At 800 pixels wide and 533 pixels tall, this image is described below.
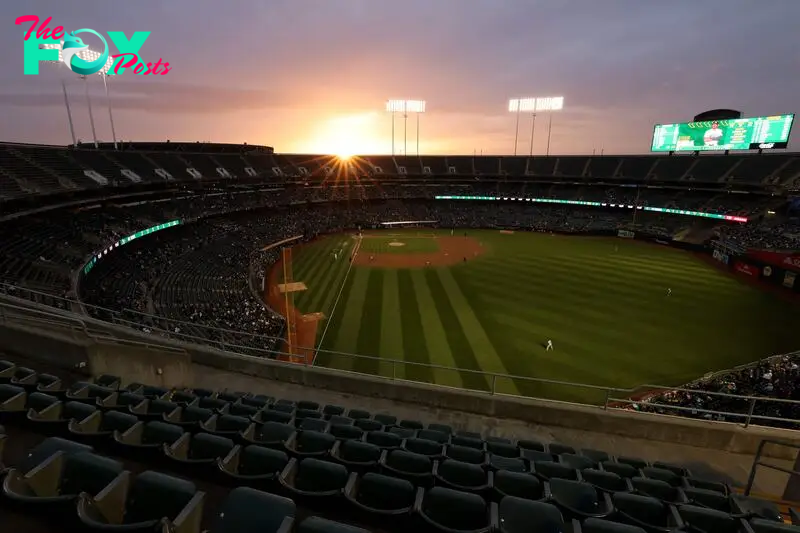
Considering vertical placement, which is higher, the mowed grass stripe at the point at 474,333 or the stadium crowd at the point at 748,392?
the stadium crowd at the point at 748,392

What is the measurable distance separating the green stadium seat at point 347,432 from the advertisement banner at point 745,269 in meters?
45.3

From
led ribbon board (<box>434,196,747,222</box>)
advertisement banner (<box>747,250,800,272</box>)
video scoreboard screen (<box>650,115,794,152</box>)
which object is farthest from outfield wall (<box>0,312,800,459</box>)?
video scoreboard screen (<box>650,115,794,152</box>)

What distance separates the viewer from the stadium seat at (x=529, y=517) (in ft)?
14.9

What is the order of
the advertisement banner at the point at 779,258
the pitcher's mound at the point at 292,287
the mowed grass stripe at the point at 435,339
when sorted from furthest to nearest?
the pitcher's mound at the point at 292,287 → the advertisement banner at the point at 779,258 → the mowed grass stripe at the point at 435,339

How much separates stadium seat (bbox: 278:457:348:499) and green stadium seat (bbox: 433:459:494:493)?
1.49 meters

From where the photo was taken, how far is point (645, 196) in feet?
215

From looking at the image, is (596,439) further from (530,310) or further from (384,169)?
(384,169)

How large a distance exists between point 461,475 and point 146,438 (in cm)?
494

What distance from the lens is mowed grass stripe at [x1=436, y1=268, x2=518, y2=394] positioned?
853 inches

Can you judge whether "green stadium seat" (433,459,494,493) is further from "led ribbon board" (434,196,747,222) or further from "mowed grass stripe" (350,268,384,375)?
"led ribbon board" (434,196,747,222)

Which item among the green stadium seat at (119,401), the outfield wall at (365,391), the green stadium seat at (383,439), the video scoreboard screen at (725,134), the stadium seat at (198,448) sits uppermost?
the video scoreboard screen at (725,134)

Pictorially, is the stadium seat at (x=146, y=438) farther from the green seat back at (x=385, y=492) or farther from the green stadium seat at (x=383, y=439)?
the green stadium seat at (x=383, y=439)

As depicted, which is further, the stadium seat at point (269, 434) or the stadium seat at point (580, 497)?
the stadium seat at point (269, 434)

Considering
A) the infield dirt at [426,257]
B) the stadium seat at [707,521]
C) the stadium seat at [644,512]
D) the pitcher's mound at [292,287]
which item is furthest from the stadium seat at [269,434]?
the infield dirt at [426,257]
